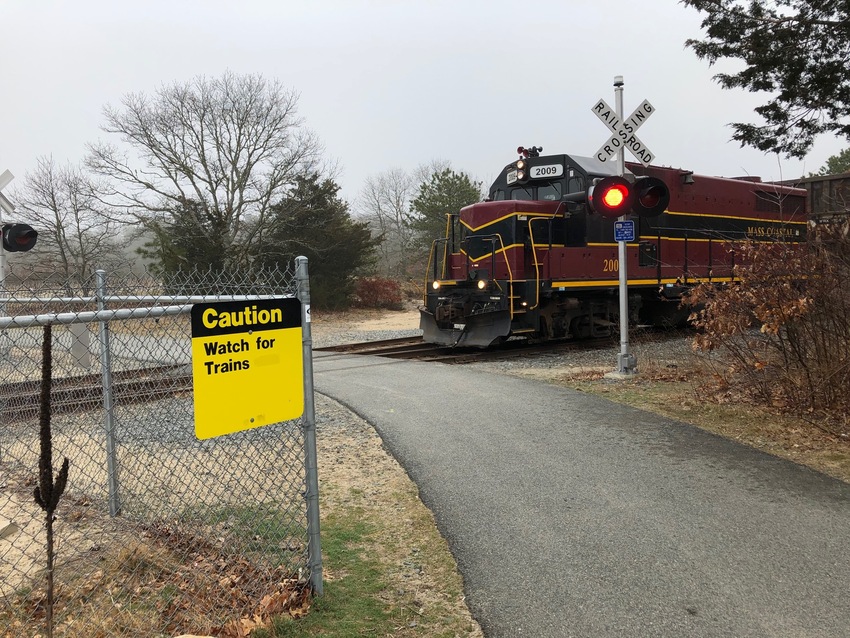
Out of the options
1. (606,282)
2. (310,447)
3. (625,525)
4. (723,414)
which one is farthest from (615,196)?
(310,447)

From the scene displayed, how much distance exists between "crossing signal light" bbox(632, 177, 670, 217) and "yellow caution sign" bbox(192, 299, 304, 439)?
7.01 m

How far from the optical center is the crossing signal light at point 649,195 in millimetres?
8891

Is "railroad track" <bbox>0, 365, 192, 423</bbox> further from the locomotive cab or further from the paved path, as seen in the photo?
the locomotive cab

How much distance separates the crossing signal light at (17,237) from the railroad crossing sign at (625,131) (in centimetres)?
1016

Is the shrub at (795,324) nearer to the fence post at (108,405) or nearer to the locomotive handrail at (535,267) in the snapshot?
the locomotive handrail at (535,267)

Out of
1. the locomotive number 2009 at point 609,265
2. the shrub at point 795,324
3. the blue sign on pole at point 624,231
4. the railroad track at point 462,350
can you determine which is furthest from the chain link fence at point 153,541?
the locomotive number 2009 at point 609,265

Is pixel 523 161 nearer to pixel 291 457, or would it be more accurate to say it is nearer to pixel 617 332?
pixel 617 332

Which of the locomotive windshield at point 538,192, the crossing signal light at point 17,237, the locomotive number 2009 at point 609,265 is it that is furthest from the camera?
the locomotive number 2009 at point 609,265

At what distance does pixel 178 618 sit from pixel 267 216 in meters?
25.3

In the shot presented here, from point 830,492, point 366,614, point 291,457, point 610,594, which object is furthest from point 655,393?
point 366,614

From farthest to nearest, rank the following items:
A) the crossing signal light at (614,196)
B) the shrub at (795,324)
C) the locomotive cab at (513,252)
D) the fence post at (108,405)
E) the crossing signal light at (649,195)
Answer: the locomotive cab at (513,252) → the crossing signal light at (649,195) → the crossing signal light at (614,196) → the shrub at (795,324) → the fence post at (108,405)

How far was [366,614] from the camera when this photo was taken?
3.13m

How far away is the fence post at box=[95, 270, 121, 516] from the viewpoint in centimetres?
393

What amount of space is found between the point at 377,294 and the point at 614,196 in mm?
25443
